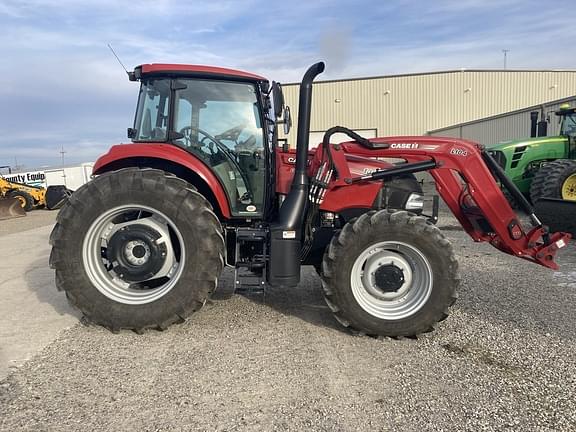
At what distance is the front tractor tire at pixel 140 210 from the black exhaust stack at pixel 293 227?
0.47 meters

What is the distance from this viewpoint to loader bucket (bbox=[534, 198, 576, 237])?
5539 millimetres

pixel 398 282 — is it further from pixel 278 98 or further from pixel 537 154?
pixel 537 154

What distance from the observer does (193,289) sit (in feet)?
12.5

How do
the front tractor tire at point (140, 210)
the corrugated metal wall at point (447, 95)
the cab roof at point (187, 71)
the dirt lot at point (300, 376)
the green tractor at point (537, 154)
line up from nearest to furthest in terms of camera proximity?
the dirt lot at point (300, 376), the front tractor tire at point (140, 210), the cab roof at point (187, 71), the green tractor at point (537, 154), the corrugated metal wall at point (447, 95)

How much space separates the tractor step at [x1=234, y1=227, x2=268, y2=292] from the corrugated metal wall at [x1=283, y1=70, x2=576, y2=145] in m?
23.0

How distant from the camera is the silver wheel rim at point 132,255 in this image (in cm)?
390

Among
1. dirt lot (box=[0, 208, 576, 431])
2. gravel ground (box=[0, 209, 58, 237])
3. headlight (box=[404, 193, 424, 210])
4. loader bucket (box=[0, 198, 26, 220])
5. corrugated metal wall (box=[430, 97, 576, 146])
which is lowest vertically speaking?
gravel ground (box=[0, 209, 58, 237])

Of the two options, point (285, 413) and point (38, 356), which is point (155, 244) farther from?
point (285, 413)

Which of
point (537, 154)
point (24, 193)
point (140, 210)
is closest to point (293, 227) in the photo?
point (140, 210)

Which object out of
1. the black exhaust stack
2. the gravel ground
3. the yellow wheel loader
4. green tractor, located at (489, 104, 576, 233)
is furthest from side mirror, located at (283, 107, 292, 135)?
the yellow wheel loader

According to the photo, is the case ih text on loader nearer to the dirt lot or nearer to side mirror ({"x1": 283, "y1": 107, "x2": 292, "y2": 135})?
side mirror ({"x1": 283, "y1": 107, "x2": 292, "y2": 135})

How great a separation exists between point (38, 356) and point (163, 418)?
1504 mm

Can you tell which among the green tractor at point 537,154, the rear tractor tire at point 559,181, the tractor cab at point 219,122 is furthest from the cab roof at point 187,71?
the green tractor at point 537,154

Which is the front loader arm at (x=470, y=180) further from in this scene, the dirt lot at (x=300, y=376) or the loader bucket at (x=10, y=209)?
the loader bucket at (x=10, y=209)
